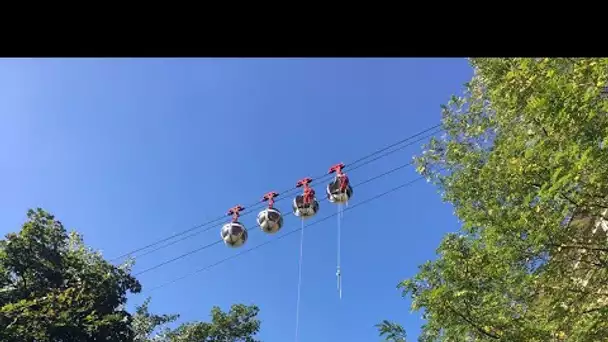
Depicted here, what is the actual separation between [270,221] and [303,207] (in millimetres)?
653

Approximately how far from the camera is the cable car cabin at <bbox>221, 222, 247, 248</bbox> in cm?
1006

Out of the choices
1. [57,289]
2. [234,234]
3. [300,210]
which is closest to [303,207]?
[300,210]

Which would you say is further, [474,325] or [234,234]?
[234,234]

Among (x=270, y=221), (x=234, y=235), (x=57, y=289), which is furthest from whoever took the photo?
(x=57, y=289)

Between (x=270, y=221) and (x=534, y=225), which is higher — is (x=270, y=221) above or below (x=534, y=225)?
above

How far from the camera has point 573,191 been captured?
7066 millimetres

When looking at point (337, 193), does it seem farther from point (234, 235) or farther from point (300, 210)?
point (234, 235)

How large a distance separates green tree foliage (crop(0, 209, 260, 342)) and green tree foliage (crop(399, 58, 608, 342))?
11223 millimetres

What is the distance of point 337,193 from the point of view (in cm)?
977
